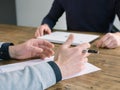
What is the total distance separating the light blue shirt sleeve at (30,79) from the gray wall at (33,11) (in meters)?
2.53

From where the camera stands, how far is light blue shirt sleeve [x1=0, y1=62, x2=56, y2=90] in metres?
0.79

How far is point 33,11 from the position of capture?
11.4ft

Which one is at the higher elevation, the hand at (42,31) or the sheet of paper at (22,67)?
the hand at (42,31)

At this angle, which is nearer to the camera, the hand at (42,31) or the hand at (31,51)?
the hand at (31,51)

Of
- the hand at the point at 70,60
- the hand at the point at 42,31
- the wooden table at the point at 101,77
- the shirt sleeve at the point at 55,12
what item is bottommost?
the wooden table at the point at 101,77

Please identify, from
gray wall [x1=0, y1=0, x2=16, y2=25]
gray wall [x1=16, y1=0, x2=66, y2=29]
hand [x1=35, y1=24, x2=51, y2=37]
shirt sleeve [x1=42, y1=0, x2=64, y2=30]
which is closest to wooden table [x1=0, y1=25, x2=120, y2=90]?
hand [x1=35, y1=24, x2=51, y2=37]

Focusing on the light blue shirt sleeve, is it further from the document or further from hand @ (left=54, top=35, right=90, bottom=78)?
the document

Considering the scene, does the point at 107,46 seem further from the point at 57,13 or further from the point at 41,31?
the point at 57,13

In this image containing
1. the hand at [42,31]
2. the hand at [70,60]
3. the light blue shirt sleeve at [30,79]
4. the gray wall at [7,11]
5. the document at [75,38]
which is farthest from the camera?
the gray wall at [7,11]

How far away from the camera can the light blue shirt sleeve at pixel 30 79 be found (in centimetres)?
79

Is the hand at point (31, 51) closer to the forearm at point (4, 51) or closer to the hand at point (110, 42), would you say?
the forearm at point (4, 51)

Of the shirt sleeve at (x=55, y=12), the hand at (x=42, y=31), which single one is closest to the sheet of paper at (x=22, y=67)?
the hand at (x=42, y=31)

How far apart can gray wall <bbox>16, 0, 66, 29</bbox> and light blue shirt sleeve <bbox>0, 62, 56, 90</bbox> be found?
2.53 m

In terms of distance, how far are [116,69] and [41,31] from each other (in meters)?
0.70
